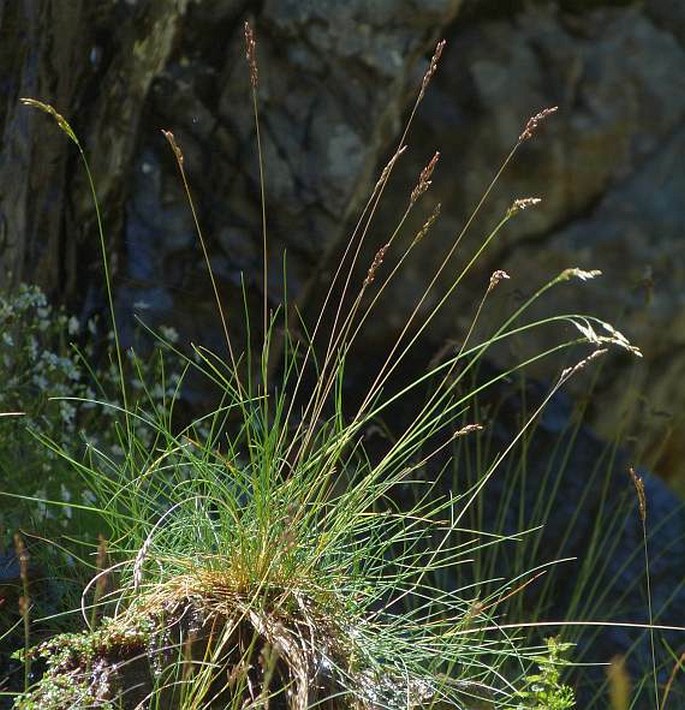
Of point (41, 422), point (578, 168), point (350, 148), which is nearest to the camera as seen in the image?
point (41, 422)

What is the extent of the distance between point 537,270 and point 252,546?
3031mm

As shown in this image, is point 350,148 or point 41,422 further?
point 350,148

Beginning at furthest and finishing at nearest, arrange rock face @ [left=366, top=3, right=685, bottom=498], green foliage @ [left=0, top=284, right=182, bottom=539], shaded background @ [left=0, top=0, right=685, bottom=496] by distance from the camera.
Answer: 1. rock face @ [left=366, top=3, right=685, bottom=498]
2. shaded background @ [left=0, top=0, right=685, bottom=496]
3. green foliage @ [left=0, top=284, right=182, bottom=539]

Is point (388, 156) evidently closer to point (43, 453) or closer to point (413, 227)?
point (413, 227)

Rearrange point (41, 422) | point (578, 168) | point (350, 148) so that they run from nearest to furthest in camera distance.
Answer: point (41, 422) → point (350, 148) → point (578, 168)

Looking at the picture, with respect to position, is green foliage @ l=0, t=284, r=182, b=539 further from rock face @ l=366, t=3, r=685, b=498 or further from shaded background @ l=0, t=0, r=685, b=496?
rock face @ l=366, t=3, r=685, b=498

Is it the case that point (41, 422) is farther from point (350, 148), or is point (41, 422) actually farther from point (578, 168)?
point (578, 168)

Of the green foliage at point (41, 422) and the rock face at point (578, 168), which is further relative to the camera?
the rock face at point (578, 168)

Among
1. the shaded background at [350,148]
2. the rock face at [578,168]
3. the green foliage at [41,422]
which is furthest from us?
the rock face at [578,168]

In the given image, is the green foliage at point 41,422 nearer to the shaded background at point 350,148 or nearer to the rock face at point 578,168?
the shaded background at point 350,148

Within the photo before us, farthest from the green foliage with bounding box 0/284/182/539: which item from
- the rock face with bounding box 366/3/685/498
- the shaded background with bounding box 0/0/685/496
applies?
the rock face with bounding box 366/3/685/498

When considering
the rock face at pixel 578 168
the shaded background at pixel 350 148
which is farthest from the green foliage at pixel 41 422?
the rock face at pixel 578 168

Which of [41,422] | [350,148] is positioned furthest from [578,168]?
[41,422]

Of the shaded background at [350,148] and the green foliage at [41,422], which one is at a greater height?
the shaded background at [350,148]
